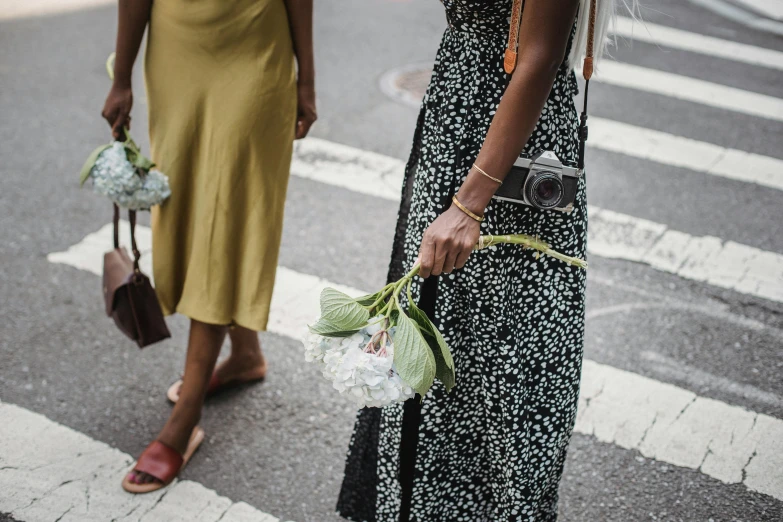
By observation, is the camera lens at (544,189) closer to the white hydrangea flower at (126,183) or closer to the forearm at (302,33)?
the forearm at (302,33)

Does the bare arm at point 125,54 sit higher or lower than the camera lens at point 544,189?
lower

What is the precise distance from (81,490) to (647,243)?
3169mm

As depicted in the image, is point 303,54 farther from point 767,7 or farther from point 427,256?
point 767,7

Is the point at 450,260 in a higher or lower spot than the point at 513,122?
lower

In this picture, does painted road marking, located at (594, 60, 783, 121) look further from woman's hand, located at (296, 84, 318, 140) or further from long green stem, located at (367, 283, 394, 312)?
long green stem, located at (367, 283, 394, 312)

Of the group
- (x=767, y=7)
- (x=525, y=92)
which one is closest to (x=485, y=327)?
(x=525, y=92)

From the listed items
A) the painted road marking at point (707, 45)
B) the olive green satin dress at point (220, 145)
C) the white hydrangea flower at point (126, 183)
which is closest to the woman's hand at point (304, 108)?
the olive green satin dress at point (220, 145)

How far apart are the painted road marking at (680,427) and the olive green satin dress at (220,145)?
0.89 m

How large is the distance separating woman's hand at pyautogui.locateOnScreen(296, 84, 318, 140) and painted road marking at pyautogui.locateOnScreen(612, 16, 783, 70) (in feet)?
17.9

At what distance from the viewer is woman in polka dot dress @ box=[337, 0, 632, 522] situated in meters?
1.76

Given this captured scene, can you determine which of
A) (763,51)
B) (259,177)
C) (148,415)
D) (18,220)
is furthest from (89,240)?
(763,51)

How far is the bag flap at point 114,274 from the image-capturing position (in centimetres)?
277

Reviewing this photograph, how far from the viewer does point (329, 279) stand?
13.1 feet

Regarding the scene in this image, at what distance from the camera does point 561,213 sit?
6.42 feet
